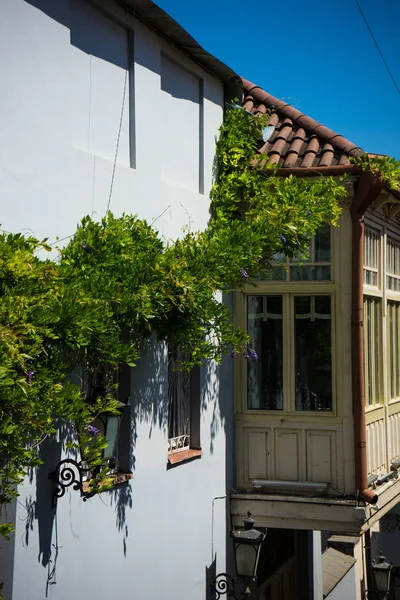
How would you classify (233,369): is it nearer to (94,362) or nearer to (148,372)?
A: (148,372)

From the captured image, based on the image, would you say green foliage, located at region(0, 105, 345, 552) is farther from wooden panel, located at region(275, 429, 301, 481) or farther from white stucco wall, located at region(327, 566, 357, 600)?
white stucco wall, located at region(327, 566, 357, 600)

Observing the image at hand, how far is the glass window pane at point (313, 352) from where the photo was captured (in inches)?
397

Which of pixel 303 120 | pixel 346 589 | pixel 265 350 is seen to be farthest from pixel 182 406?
pixel 346 589

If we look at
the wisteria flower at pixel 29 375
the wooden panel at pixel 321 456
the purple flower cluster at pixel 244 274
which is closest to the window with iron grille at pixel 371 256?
the wooden panel at pixel 321 456

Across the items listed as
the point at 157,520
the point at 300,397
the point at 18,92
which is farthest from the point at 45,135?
the point at 300,397

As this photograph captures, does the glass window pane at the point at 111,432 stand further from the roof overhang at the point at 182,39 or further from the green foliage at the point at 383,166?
the green foliage at the point at 383,166

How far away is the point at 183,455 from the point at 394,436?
11.3 feet

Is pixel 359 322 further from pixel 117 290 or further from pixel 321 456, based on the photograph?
pixel 117 290

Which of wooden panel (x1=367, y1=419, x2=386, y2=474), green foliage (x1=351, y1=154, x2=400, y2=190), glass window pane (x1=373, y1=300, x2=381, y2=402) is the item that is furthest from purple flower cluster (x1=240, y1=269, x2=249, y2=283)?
glass window pane (x1=373, y1=300, x2=381, y2=402)

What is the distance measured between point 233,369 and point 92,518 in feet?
10.5

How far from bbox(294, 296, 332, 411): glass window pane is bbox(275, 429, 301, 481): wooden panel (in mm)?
331

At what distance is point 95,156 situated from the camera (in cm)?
778

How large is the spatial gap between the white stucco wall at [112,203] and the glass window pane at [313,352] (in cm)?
82

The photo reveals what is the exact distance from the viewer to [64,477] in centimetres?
698
